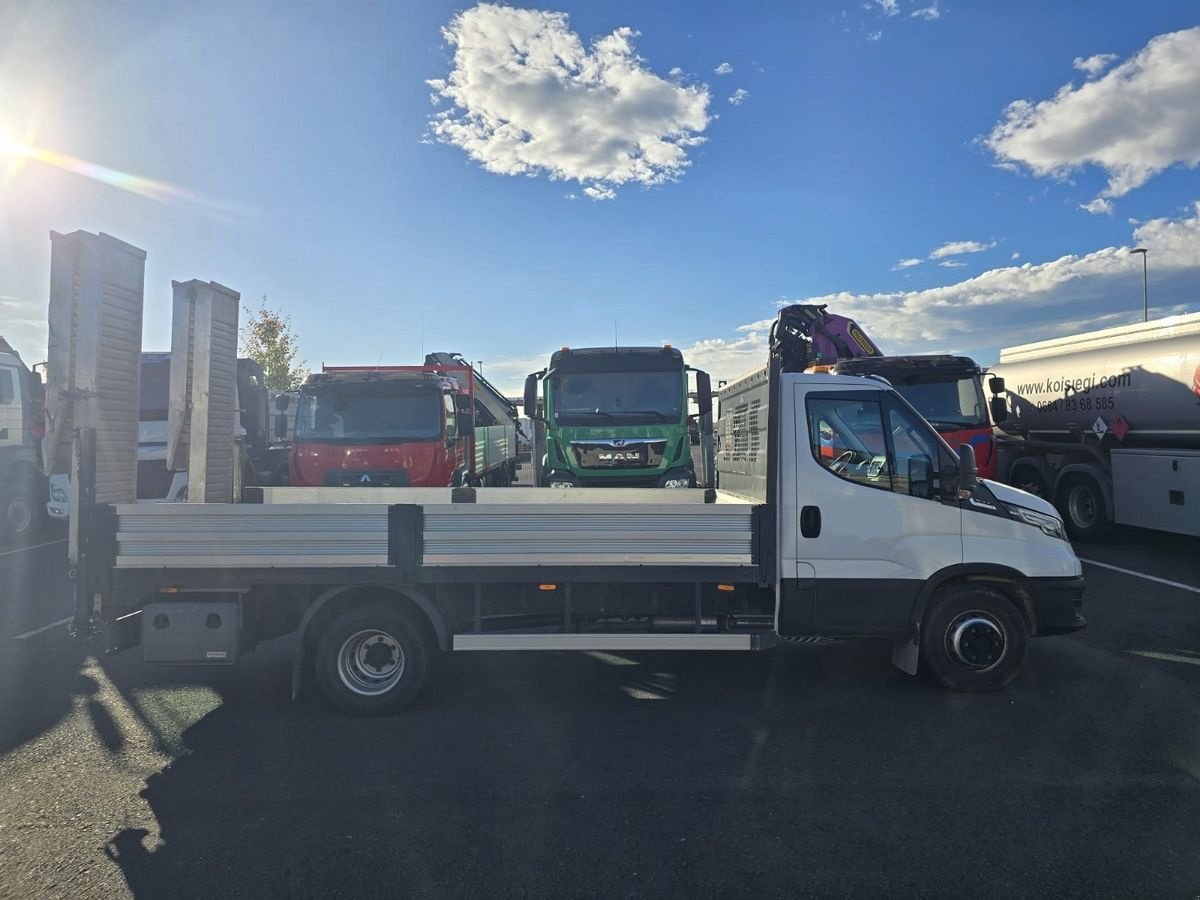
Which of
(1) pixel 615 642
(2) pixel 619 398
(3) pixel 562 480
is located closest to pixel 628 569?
(1) pixel 615 642

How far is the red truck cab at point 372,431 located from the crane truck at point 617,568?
14.0 ft

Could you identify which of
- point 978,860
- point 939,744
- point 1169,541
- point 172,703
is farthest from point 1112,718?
point 1169,541

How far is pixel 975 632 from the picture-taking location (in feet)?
16.8

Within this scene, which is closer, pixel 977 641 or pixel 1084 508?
pixel 977 641

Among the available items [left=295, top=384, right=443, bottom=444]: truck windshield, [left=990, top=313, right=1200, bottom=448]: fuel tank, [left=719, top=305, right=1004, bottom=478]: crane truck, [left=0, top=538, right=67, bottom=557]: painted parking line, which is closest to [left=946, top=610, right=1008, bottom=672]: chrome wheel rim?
[left=719, top=305, right=1004, bottom=478]: crane truck

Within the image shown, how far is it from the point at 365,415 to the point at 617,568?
597cm

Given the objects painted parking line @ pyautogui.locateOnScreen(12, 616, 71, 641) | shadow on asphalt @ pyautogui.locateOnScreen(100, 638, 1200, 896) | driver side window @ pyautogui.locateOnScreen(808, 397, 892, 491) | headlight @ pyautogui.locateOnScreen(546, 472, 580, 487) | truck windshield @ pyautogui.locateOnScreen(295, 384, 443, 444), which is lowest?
shadow on asphalt @ pyautogui.locateOnScreen(100, 638, 1200, 896)

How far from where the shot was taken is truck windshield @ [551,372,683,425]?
30.4 ft

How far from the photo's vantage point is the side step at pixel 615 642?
4941mm

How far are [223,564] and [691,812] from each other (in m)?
3.37

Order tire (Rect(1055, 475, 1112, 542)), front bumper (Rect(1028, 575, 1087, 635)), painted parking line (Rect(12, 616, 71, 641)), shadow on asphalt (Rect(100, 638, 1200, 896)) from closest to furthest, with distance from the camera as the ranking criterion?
shadow on asphalt (Rect(100, 638, 1200, 896)) < front bumper (Rect(1028, 575, 1087, 635)) < painted parking line (Rect(12, 616, 71, 641)) < tire (Rect(1055, 475, 1112, 542))

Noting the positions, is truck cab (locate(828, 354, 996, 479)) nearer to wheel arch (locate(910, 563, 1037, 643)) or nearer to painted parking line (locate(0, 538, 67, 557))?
wheel arch (locate(910, 563, 1037, 643))

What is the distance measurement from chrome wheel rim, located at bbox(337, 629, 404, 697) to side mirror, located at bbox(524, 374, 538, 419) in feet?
16.0

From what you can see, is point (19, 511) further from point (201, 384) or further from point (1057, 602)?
point (1057, 602)
